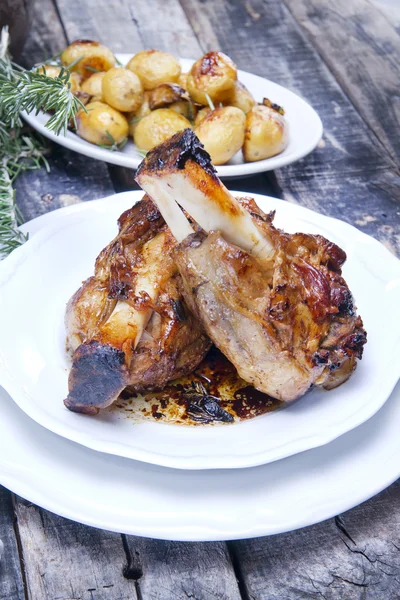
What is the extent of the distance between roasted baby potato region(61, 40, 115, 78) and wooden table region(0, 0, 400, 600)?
1.15 feet

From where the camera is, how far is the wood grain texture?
55.9 inches

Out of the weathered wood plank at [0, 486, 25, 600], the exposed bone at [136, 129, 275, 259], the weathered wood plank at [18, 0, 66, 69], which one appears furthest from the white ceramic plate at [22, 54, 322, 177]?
the weathered wood plank at [0, 486, 25, 600]

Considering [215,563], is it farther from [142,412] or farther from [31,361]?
[31,361]

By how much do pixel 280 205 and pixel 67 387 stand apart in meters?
0.91

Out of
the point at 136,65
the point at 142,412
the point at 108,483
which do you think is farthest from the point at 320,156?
the point at 108,483

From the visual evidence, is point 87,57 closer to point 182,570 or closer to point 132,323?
point 132,323

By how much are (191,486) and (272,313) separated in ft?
1.30

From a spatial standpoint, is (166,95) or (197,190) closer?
(197,190)

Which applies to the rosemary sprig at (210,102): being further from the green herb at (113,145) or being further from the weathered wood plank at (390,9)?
the weathered wood plank at (390,9)

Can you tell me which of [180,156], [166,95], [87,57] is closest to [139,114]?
[166,95]

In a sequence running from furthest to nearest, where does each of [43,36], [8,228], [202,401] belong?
[43,36]
[8,228]
[202,401]

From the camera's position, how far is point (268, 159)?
8.54 ft

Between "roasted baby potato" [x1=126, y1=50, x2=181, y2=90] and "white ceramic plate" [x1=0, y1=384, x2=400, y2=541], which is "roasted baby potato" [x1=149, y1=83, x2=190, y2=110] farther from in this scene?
"white ceramic plate" [x1=0, y1=384, x2=400, y2=541]

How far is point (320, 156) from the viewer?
2.94 m
